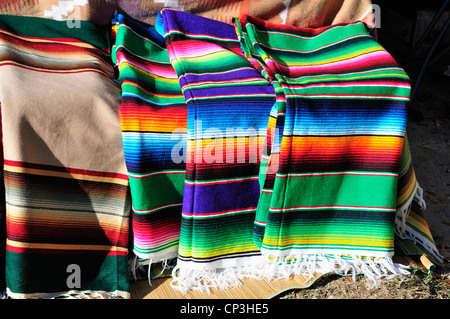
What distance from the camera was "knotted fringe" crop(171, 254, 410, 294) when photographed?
4.36ft

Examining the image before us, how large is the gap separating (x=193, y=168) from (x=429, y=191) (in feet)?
3.83

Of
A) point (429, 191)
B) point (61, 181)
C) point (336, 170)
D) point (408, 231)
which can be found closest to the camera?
point (61, 181)

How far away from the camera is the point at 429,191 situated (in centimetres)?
187

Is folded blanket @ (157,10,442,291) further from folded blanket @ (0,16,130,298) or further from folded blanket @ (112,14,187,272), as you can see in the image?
folded blanket @ (0,16,130,298)

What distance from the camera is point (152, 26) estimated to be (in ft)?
5.52

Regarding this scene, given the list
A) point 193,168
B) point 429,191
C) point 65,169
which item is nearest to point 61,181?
point 65,169

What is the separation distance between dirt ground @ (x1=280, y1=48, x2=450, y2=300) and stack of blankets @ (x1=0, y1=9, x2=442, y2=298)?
0.16ft

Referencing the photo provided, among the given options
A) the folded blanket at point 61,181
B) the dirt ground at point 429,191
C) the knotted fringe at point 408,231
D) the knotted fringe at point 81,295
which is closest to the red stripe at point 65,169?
the folded blanket at point 61,181

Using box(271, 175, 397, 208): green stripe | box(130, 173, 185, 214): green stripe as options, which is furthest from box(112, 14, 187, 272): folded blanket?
box(271, 175, 397, 208): green stripe

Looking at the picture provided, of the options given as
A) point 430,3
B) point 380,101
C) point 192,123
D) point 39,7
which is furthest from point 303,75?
point 430,3

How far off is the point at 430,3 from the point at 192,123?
2.20m

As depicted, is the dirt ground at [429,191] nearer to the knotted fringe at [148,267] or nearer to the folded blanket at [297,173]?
the folded blanket at [297,173]

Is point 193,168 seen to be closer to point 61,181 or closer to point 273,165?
point 273,165

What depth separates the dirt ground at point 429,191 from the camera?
1321 millimetres
